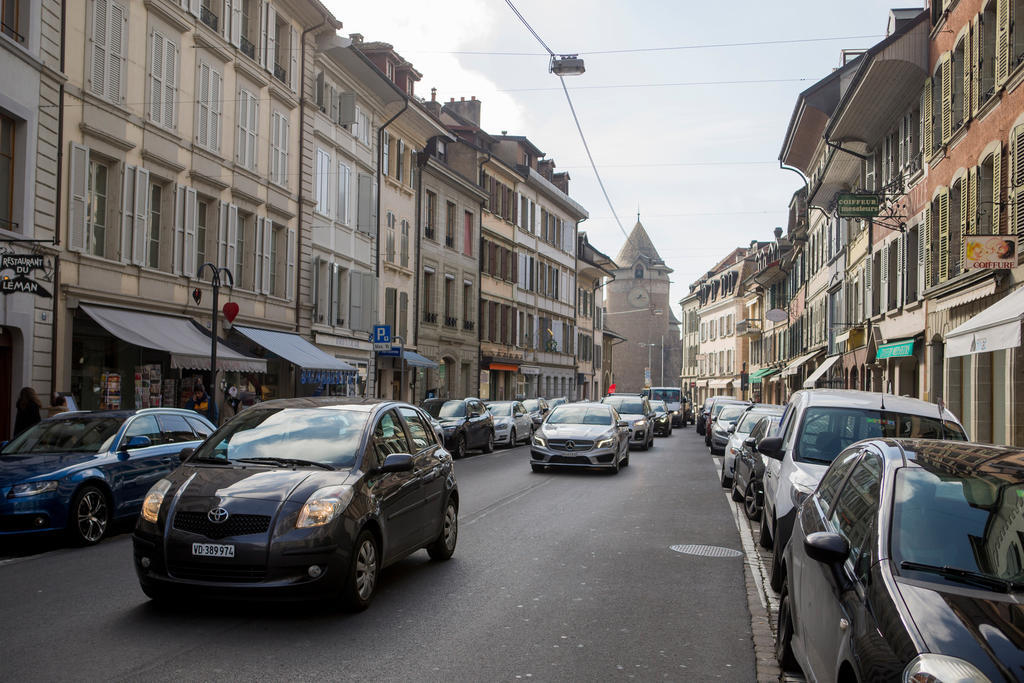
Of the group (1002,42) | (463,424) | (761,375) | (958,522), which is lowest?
(463,424)

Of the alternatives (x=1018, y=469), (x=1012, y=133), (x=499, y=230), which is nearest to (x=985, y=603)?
(x=1018, y=469)

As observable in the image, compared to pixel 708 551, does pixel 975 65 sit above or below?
above

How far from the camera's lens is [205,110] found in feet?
79.5

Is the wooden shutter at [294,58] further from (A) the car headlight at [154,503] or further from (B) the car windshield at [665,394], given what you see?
(B) the car windshield at [665,394]

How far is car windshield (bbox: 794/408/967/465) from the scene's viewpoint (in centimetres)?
929

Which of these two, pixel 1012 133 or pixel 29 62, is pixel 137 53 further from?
pixel 1012 133

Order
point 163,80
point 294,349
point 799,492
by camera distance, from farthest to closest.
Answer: point 294,349 → point 163,80 → point 799,492

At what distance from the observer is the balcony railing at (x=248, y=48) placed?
26.3 metres

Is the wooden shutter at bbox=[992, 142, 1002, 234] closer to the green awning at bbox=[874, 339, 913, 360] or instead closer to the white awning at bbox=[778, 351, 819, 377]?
the green awning at bbox=[874, 339, 913, 360]

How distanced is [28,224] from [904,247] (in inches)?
830

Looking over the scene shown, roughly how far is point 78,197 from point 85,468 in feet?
33.7

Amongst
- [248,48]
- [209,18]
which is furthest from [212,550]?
[248,48]

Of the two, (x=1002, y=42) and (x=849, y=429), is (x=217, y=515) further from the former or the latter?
(x=1002, y=42)

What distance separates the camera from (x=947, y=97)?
2258 cm
